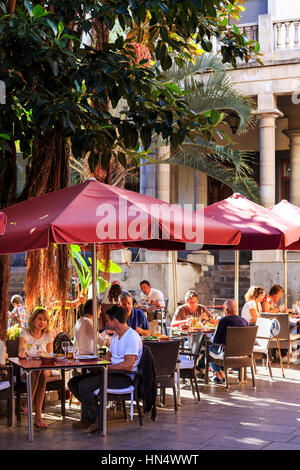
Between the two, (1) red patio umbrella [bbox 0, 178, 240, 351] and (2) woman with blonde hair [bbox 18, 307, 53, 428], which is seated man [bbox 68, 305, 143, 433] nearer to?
(2) woman with blonde hair [bbox 18, 307, 53, 428]

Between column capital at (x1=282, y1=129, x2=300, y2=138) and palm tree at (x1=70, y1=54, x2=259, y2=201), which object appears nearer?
palm tree at (x1=70, y1=54, x2=259, y2=201)

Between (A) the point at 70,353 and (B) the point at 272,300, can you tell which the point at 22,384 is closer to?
(A) the point at 70,353

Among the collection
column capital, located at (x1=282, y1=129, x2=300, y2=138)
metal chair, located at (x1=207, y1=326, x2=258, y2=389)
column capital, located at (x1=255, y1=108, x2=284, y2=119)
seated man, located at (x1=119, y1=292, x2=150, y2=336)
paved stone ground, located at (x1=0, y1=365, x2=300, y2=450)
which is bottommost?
paved stone ground, located at (x1=0, y1=365, x2=300, y2=450)

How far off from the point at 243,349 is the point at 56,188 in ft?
11.5

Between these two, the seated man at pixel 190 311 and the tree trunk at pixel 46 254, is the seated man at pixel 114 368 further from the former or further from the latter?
the seated man at pixel 190 311

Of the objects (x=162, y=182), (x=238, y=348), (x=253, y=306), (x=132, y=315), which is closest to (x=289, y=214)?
(x=253, y=306)

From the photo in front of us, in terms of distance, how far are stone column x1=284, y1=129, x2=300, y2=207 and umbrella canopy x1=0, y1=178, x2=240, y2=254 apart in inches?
633

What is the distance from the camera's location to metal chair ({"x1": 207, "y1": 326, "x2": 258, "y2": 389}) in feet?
33.6

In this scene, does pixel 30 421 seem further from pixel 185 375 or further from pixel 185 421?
pixel 185 375

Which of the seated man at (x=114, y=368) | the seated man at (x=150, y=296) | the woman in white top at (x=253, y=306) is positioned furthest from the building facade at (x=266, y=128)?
the seated man at (x=114, y=368)

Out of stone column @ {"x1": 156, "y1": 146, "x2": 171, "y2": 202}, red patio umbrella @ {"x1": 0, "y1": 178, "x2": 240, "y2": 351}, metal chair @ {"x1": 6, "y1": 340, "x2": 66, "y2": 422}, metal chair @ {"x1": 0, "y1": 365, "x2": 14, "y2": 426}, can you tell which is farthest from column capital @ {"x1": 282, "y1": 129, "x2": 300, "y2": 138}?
metal chair @ {"x1": 0, "y1": 365, "x2": 14, "y2": 426}

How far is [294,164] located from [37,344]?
688 inches

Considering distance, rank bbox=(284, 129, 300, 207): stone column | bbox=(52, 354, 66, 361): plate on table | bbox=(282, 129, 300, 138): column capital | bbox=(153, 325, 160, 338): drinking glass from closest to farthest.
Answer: bbox=(52, 354, 66, 361): plate on table, bbox=(153, 325, 160, 338): drinking glass, bbox=(284, 129, 300, 207): stone column, bbox=(282, 129, 300, 138): column capital
